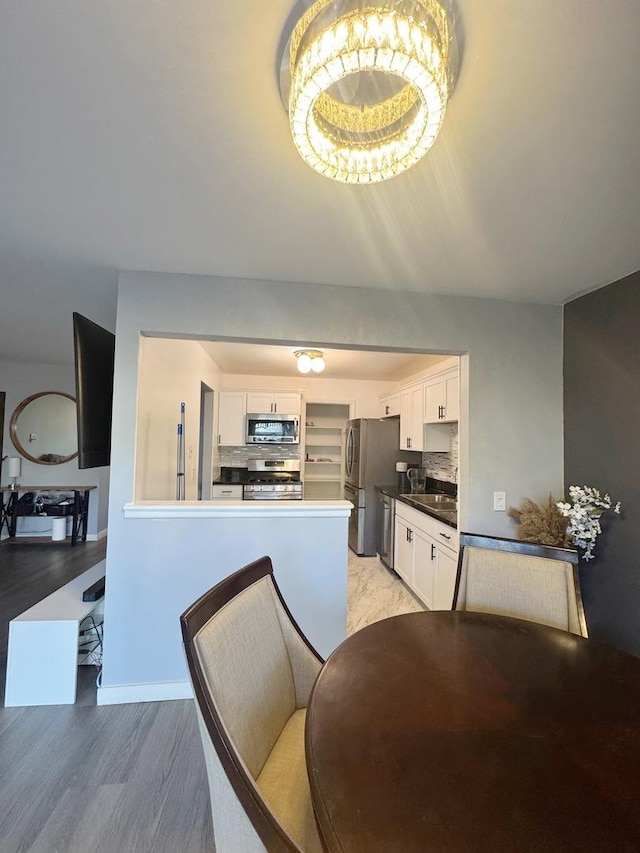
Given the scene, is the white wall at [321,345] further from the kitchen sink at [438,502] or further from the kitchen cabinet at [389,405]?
the kitchen cabinet at [389,405]

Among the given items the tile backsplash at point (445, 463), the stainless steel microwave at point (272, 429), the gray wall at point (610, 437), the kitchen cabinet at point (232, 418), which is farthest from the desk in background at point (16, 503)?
the gray wall at point (610, 437)

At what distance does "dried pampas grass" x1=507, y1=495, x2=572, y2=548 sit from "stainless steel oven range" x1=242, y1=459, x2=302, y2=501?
10.2ft

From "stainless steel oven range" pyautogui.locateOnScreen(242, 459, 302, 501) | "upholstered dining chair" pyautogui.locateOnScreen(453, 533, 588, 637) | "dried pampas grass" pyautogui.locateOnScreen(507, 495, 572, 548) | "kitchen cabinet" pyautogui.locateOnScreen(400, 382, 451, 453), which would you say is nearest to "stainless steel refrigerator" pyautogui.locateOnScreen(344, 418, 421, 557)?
"kitchen cabinet" pyautogui.locateOnScreen(400, 382, 451, 453)

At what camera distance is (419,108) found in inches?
35.1

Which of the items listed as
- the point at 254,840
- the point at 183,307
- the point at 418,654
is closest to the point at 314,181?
the point at 183,307

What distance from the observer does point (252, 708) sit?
1031 millimetres

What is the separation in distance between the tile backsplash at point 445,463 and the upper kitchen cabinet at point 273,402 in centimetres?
188

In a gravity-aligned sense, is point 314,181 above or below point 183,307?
above

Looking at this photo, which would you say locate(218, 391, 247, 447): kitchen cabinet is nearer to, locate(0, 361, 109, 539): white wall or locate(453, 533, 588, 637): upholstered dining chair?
locate(0, 361, 109, 539): white wall

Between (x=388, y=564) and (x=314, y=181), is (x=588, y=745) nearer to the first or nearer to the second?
(x=314, y=181)

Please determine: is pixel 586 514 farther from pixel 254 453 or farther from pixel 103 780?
pixel 254 453

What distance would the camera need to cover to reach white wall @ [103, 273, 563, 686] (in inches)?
81.0

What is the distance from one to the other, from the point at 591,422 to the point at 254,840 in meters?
2.46

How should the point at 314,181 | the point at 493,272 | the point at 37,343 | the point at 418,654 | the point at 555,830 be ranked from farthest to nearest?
1. the point at 37,343
2. the point at 493,272
3. the point at 314,181
4. the point at 418,654
5. the point at 555,830
